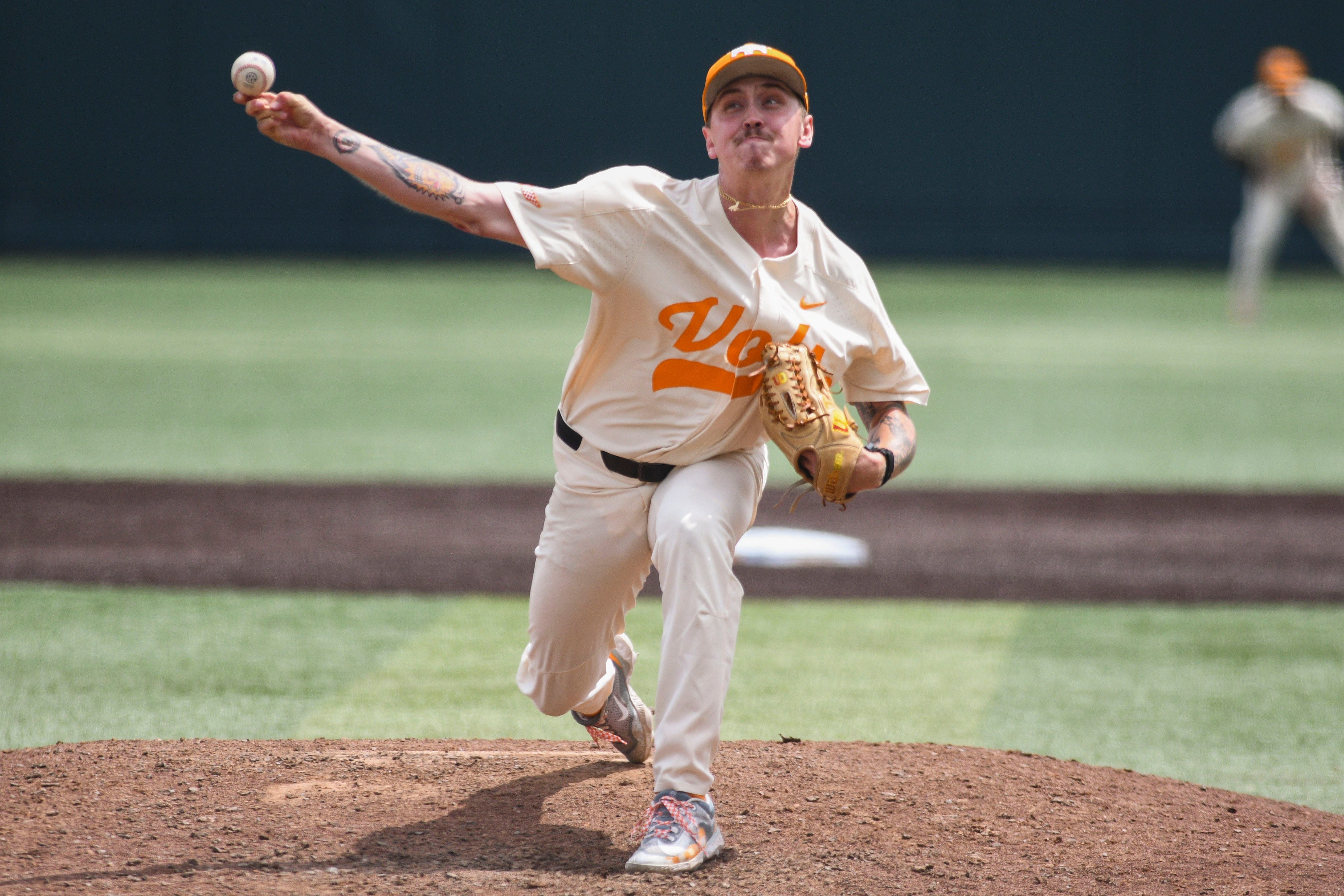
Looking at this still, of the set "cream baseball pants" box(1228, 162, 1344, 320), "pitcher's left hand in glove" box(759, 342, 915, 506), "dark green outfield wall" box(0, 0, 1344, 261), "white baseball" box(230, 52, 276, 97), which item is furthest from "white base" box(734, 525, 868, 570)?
"dark green outfield wall" box(0, 0, 1344, 261)

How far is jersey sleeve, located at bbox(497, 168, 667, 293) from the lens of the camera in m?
3.51

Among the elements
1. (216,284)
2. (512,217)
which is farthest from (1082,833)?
(216,284)

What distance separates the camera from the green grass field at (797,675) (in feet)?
16.0

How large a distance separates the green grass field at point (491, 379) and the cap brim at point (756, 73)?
551 cm

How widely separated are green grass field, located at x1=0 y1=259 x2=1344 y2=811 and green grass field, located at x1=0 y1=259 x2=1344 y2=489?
0.15ft

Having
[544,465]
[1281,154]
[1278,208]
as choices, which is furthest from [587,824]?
[1281,154]

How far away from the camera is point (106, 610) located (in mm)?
6289

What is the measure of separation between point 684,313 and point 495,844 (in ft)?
4.44

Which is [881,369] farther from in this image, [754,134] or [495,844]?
[495,844]

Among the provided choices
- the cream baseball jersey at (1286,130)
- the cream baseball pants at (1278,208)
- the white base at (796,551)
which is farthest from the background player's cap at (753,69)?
the cream baseball jersey at (1286,130)

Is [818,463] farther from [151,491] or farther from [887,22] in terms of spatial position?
[887,22]

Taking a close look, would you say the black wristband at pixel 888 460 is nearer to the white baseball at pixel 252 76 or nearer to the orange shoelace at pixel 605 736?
the orange shoelace at pixel 605 736

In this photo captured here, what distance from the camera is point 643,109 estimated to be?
22750 millimetres

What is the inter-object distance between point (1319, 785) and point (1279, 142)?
44.9 ft
